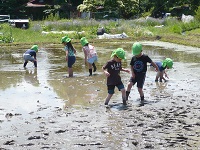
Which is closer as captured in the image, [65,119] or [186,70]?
[65,119]

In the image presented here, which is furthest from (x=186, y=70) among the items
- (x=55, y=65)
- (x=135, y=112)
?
(x=135, y=112)

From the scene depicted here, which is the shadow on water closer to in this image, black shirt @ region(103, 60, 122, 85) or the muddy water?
the muddy water

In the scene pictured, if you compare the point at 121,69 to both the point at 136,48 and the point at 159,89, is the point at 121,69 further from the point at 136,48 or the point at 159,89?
the point at 159,89

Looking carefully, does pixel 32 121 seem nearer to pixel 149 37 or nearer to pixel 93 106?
pixel 93 106

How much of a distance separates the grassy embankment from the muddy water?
1115 cm

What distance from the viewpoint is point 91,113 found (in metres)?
9.12

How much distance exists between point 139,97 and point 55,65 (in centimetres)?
732

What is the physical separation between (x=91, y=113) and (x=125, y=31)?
24.7m

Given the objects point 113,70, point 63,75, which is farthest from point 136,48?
point 63,75

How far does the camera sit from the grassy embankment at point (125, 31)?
92.4 feet

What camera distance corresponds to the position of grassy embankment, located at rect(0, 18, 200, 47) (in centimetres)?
2817

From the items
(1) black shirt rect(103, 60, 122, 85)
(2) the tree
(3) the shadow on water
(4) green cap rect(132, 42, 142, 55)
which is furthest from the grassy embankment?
(2) the tree

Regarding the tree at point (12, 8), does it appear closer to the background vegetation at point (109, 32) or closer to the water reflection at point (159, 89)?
the background vegetation at point (109, 32)

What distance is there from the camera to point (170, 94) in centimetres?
1105
